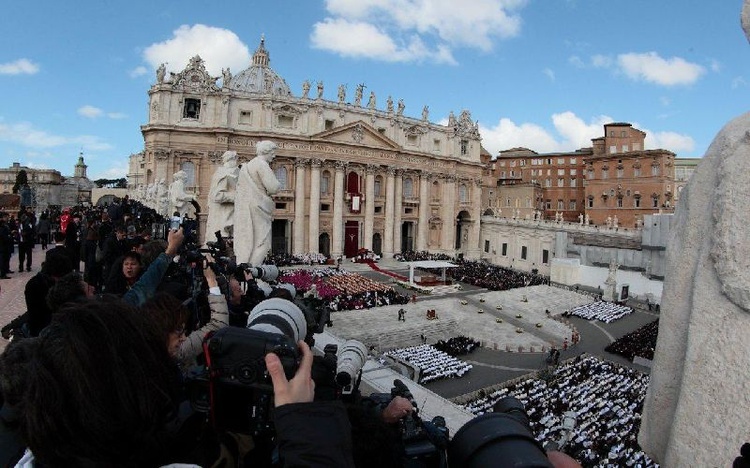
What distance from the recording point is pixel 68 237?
35.8 feet

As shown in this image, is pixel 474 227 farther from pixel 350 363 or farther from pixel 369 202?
pixel 350 363

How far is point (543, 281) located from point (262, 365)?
38.5 meters

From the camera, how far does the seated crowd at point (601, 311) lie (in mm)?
26969

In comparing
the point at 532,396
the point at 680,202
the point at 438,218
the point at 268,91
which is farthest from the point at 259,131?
the point at 680,202

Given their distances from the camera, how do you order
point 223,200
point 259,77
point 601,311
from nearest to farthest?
point 223,200
point 601,311
point 259,77

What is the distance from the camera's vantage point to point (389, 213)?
45562 mm

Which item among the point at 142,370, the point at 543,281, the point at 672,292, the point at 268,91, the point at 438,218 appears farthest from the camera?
the point at 438,218

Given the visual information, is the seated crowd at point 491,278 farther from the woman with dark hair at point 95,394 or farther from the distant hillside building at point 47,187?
the distant hillside building at point 47,187

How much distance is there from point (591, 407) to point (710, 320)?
12.6m

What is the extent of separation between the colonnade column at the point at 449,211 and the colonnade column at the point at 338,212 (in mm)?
12615

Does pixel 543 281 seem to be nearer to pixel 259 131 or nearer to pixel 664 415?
pixel 259 131

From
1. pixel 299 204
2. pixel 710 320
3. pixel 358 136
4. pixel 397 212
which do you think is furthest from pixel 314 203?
pixel 710 320

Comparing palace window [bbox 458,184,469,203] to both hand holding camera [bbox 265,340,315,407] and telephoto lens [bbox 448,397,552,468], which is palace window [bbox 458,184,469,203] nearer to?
telephoto lens [bbox 448,397,552,468]

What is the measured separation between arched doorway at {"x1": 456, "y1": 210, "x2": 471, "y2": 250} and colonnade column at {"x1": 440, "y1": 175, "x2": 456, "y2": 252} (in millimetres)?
1871
